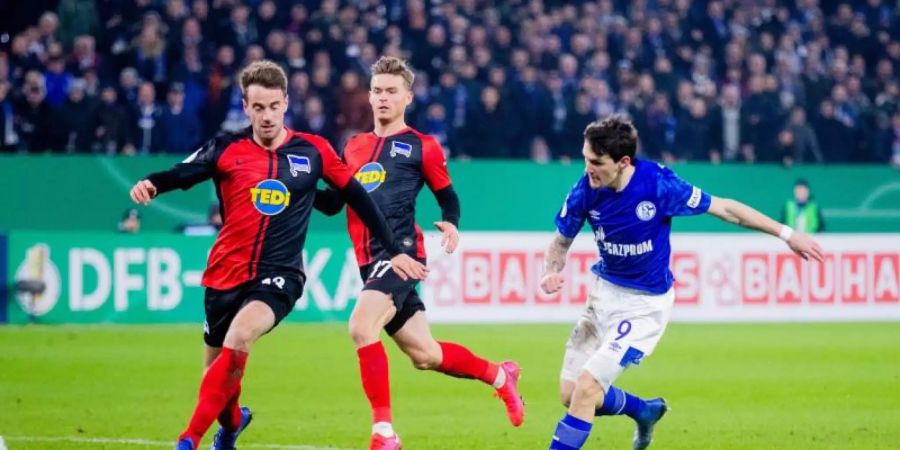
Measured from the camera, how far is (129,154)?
20281 millimetres

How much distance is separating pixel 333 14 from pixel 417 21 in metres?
1.20

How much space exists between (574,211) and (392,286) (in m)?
1.18

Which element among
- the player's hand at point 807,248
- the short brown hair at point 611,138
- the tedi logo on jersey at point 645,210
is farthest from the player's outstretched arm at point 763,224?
the short brown hair at point 611,138

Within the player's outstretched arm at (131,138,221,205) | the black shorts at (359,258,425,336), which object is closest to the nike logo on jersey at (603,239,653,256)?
the black shorts at (359,258,425,336)

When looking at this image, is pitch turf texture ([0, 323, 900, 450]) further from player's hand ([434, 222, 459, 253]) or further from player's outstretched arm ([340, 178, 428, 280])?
player's outstretched arm ([340, 178, 428, 280])

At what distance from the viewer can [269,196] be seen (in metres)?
8.11

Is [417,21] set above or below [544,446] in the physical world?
above

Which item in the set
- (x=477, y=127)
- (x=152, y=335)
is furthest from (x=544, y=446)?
(x=477, y=127)

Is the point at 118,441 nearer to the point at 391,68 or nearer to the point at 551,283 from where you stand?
the point at 391,68

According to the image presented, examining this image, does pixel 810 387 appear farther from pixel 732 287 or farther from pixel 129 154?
pixel 129 154

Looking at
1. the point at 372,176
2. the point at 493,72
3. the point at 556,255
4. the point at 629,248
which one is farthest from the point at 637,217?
the point at 493,72

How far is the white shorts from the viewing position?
7.99m

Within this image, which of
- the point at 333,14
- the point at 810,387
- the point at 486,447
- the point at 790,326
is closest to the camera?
the point at 486,447

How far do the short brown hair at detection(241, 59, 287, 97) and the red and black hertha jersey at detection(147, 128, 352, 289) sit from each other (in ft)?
1.05
